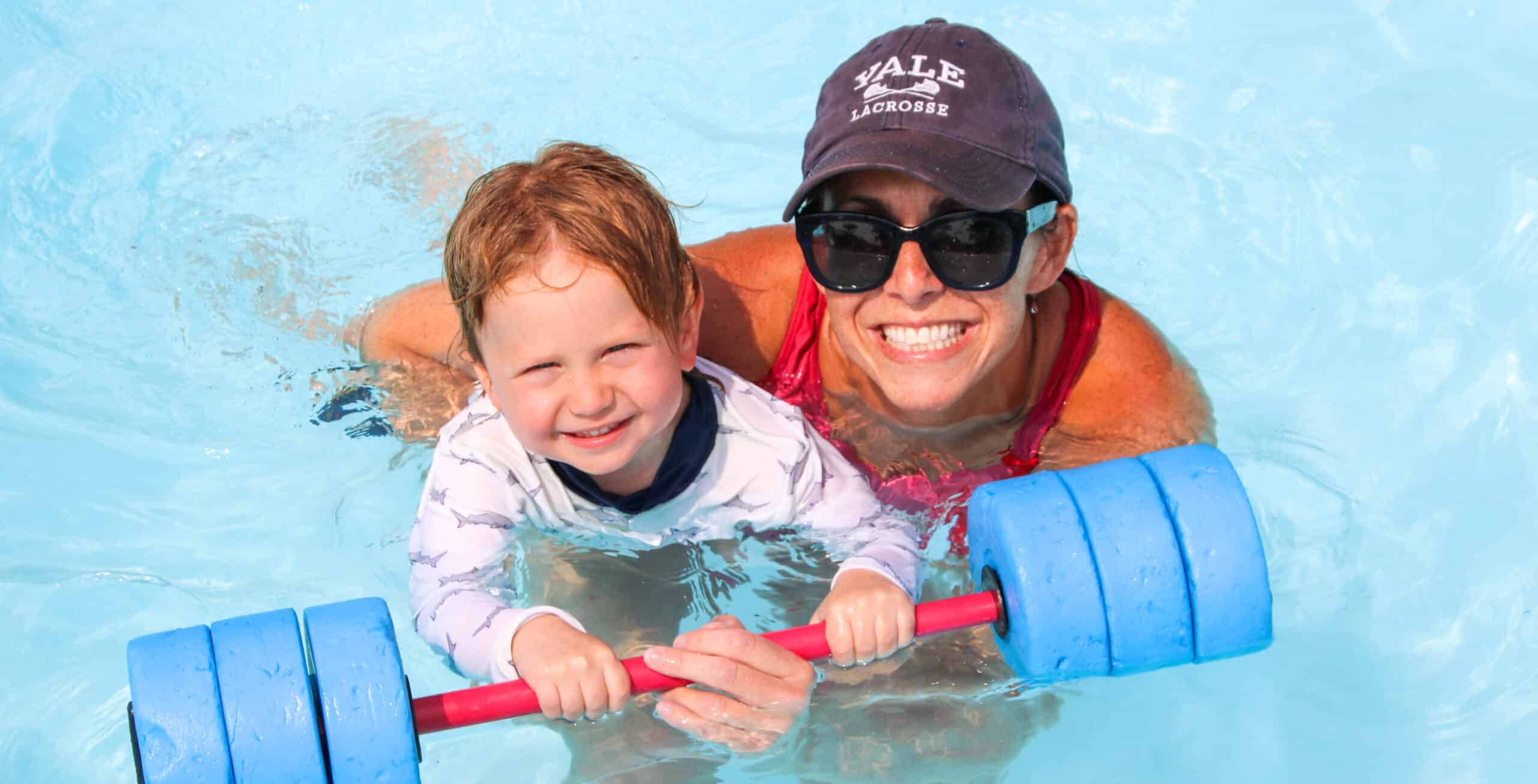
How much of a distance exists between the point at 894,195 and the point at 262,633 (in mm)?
1469

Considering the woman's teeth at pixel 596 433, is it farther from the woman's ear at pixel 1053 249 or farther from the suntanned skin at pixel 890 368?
the woman's ear at pixel 1053 249

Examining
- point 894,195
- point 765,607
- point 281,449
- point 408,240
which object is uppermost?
point 408,240

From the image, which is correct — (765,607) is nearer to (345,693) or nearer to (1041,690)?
(1041,690)

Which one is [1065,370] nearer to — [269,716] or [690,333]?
[690,333]

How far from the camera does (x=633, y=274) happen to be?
99.7 inches

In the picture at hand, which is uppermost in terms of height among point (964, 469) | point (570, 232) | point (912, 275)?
point (570, 232)

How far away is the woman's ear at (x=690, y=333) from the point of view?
2752 millimetres

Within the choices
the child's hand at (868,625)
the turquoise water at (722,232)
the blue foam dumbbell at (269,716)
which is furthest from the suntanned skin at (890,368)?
the blue foam dumbbell at (269,716)

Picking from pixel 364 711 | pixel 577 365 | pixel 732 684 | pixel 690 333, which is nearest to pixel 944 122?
Answer: pixel 690 333

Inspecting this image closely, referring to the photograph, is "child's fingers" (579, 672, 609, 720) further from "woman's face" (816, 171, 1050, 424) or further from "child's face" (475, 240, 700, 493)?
"woman's face" (816, 171, 1050, 424)

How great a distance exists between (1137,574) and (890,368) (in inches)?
29.6

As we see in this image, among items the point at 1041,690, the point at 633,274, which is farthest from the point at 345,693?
the point at 1041,690

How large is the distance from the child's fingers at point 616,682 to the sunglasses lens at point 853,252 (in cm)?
94

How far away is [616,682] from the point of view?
7.72 ft
